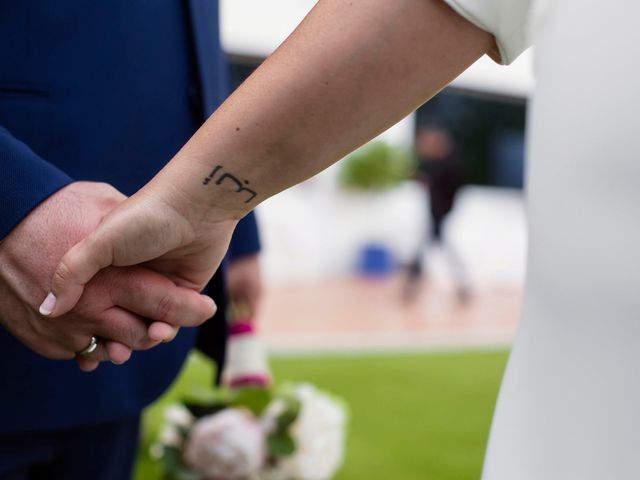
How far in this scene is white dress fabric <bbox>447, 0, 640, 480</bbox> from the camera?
521 millimetres

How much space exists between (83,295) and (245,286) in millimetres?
545

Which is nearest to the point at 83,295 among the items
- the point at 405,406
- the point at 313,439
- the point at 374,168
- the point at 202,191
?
the point at 202,191

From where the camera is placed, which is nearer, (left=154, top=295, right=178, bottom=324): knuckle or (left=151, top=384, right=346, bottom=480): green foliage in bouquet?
(left=154, top=295, right=178, bottom=324): knuckle

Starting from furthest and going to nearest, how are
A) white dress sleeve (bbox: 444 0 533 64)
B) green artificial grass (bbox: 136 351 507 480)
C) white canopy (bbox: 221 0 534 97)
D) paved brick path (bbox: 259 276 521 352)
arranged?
white canopy (bbox: 221 0 534 97) → paved brick path (bbox: 259 276 521 352) → green artificial grass (bbox: 136 351 507 480) → white dress sleeve (bbox: 444 0 533 64)

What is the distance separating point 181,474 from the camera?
157 cm

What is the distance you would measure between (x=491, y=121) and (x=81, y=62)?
924 centimetres

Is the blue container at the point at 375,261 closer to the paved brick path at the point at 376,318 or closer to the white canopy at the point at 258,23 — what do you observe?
the paved brick path at the point at 376,318

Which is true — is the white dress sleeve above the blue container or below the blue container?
below

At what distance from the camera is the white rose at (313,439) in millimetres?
1624

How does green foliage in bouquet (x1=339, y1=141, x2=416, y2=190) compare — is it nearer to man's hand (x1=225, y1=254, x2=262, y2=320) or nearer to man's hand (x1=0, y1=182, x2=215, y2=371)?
man's hand (x1=225, y1=254, x2=262, y2=320)

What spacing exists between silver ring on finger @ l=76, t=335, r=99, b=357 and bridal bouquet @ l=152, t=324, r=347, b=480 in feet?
2.15

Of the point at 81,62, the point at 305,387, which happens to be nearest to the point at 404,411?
the point at 305,387

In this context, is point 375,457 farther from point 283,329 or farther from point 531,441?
point 283,329

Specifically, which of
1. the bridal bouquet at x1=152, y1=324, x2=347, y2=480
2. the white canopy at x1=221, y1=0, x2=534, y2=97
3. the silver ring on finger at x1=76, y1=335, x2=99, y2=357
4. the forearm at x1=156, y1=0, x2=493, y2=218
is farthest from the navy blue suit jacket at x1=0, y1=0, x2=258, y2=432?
the white canopy at x1=221, y1=0, x2=534, y2=97
